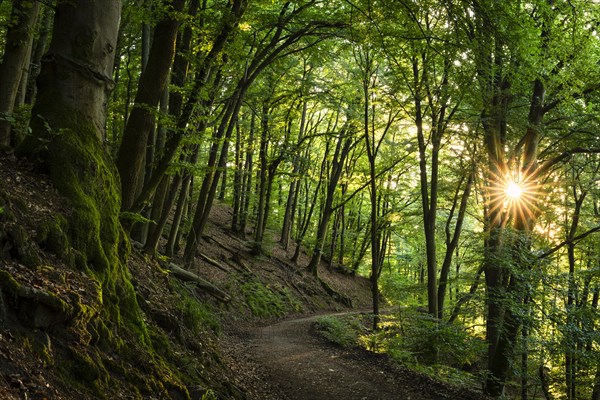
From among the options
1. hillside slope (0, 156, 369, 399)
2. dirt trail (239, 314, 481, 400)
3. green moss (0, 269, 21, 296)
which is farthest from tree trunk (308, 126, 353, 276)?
green moss (0, 269, 21, 296)

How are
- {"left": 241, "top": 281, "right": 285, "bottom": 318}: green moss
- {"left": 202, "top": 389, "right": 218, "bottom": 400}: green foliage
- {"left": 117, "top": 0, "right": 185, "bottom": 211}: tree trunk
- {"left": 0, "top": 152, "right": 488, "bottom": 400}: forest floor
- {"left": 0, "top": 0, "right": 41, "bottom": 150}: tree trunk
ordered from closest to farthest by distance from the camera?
1. {"left": 0, "top": 152, "right": 488, "bottom": 400}: forest floor
2. {"left": 202, "top": 389, "right": 218, "bottom": 400}: green foliage
3. {"left": 117, "top": 0, "right": 185, "bottom": 211}: tree trunk
4. {"left": 0, "top": 0, "right": 41, "bottom": 150}: tree trunk
5. {"left": 241, "top": 281, "right": 285, "bottom": 318}: green moss

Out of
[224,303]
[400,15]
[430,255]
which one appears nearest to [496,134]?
[430,255]

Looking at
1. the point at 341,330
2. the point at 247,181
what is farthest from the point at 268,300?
the point at 247,181

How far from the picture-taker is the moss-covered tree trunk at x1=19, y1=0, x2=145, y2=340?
459cm

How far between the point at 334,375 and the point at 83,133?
644 cm

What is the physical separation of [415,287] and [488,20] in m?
9.37

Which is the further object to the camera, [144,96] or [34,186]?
[144,96]

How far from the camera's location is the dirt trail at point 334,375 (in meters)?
7.76

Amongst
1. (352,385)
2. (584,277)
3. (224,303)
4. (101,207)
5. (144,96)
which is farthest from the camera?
(224,303)

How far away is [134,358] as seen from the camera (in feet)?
13.8

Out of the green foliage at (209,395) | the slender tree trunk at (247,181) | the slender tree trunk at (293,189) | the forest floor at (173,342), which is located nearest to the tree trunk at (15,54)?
the forest floor at (173,342)

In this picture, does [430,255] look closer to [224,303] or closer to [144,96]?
[224,303]

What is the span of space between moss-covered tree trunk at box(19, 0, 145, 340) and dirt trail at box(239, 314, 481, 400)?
4.16m

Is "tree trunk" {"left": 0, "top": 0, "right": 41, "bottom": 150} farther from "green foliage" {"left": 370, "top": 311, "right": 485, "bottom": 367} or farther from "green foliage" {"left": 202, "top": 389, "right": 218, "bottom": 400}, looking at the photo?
"green foliage" {"left": 370, "top": 311, "right": 485, "bottom": 367}
